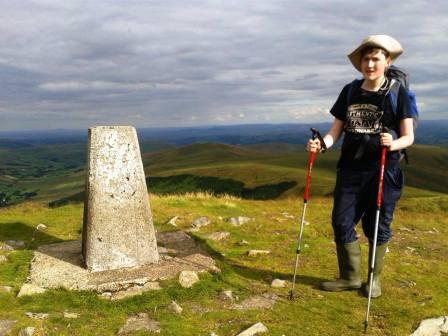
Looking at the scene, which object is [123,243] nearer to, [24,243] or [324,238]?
[24,243]

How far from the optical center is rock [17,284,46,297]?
767 centimetres

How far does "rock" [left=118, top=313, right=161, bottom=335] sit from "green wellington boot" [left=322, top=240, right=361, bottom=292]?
3647 millimetres

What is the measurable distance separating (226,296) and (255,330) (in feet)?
4.94

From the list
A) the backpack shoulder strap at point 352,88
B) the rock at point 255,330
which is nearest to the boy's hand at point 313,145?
the backpack shoulder strap at point 352,88

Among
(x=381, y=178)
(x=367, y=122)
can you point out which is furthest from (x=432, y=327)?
(x=367, y=122)

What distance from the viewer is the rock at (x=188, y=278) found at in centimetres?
824

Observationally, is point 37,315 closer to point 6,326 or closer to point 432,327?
point 6,326

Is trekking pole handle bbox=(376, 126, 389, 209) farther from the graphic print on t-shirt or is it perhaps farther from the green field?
the green field

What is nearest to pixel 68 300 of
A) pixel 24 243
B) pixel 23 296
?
pixel 23 296

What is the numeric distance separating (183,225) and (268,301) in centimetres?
722

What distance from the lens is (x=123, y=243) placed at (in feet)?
30.5

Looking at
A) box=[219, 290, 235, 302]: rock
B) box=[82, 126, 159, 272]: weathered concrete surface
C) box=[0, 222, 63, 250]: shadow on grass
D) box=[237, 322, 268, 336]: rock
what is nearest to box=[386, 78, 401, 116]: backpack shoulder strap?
box=[237, 322, 268, 336]: rock

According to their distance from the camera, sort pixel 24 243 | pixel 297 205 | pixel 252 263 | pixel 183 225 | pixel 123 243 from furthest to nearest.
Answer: pixel 297 205, pixel 183 225, pixel 24 243, pixel 252 263, pixel 123 243

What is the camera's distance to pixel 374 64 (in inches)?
286
